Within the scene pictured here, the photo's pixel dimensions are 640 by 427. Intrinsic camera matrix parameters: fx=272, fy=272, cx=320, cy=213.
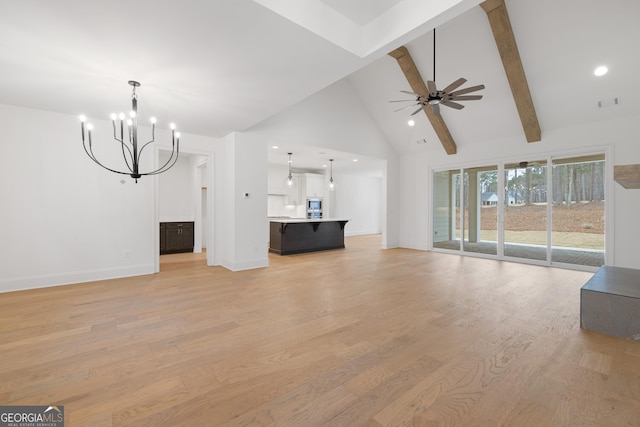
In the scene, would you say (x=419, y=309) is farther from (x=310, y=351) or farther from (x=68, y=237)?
(x=68, y=237)

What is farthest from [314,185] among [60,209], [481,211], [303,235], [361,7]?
[361,7]

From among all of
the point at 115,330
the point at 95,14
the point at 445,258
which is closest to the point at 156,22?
the point at 95,14

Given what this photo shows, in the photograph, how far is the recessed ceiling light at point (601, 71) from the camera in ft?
14.3

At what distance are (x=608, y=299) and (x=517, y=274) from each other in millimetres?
2551

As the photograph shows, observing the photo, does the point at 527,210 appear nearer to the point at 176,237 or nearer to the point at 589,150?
the point at 589,150

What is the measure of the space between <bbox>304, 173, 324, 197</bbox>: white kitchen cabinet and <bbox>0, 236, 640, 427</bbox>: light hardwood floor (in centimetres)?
641

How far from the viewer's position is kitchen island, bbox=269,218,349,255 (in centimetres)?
706

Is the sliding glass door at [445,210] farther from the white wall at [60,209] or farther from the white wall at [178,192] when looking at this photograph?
the white wall at [60,209]

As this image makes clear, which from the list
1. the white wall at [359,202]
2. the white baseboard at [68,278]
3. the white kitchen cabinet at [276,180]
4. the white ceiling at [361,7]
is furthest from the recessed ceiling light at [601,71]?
the white baseboard at [68,278]

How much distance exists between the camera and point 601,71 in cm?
440

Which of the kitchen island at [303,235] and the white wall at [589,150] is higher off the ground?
the white wall at [589,150]

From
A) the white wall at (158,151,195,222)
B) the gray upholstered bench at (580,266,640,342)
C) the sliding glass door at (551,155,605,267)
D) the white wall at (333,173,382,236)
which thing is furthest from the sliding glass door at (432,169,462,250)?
the white wall at (158,151,195,222)

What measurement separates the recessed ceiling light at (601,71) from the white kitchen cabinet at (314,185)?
7589 mm

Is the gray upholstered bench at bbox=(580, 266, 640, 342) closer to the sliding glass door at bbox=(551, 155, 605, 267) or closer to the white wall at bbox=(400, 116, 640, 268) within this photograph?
the white wall at bbox=(400, 116, 640, 268)
